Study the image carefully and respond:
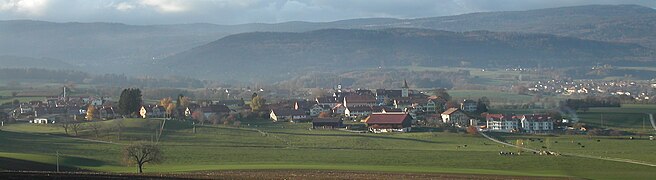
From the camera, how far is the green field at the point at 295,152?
51.3 meters

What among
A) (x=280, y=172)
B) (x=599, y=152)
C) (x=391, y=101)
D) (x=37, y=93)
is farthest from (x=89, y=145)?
(x=37, y=93)

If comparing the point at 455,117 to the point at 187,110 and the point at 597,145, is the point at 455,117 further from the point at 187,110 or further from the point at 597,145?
the point at 187,110

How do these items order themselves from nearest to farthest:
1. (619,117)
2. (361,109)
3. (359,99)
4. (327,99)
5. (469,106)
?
1. (619,117)
2. (469,106)
3. (361,109)
4. (359,99)
5. (327,99)

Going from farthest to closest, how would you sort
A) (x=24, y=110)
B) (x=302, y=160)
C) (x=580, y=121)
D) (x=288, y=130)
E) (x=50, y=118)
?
(x=24, y=110) < (x=50, y=118) < (x=580, y=121) < (x=288, y=130) < (x=302, y=160)

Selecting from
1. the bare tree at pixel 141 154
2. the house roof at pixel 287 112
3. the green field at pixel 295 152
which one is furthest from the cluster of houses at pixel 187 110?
the bare tree at pixel 141 154

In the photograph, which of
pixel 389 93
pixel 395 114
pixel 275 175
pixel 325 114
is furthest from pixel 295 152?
pixel 389 93

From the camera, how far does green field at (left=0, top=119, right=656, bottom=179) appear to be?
51312 mm

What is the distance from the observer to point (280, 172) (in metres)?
47.6

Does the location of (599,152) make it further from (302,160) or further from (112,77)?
(112,77)

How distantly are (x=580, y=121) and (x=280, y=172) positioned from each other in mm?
42778

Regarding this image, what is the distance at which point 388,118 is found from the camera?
271ft

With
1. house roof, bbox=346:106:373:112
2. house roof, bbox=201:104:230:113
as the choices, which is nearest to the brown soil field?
house roof, bbox=201:104:230:113

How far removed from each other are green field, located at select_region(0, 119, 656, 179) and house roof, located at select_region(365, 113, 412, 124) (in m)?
5.76

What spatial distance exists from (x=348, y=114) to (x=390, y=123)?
52.8 feet
